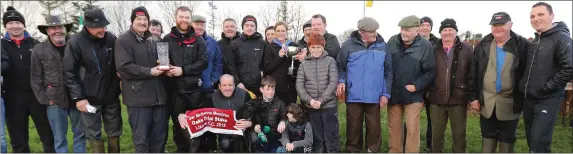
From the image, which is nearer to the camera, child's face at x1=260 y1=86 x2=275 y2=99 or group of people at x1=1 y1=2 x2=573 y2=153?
group of people at x1=1 y1=2 x2=573 y2=153

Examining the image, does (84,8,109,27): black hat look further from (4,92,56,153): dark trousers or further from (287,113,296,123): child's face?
(287,113,296,123): child's face

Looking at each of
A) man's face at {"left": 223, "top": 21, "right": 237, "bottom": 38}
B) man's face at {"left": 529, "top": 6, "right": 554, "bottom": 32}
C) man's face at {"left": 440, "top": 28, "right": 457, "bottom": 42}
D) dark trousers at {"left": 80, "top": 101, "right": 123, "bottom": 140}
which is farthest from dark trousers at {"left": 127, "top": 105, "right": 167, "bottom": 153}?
man's face at {"left": 529, "top": 6, "right": 554, "bottom": 32}

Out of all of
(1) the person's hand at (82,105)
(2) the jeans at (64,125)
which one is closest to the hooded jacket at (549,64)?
(1) the person's hand at (82,105)

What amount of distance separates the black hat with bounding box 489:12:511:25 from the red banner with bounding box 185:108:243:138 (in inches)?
136

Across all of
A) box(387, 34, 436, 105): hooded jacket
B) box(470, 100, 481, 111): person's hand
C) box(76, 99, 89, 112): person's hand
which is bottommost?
box(470, 100, 481, 111): person's hand

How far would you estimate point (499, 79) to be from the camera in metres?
4.86

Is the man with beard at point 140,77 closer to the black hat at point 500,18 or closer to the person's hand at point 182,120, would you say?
the person's hand at point 182,120

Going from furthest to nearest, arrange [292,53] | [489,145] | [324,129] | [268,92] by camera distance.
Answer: [292,53] < [324,129] < [268,92] < [489,145]

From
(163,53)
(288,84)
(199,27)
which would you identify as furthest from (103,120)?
Result: (288,84)

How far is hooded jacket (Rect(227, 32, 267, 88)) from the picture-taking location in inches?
234

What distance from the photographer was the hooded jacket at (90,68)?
15.1ft

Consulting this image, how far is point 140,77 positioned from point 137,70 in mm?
105

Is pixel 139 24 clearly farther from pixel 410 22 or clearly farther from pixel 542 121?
pixel 542 121

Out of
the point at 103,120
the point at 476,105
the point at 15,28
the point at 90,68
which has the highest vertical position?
the point at 15,28
